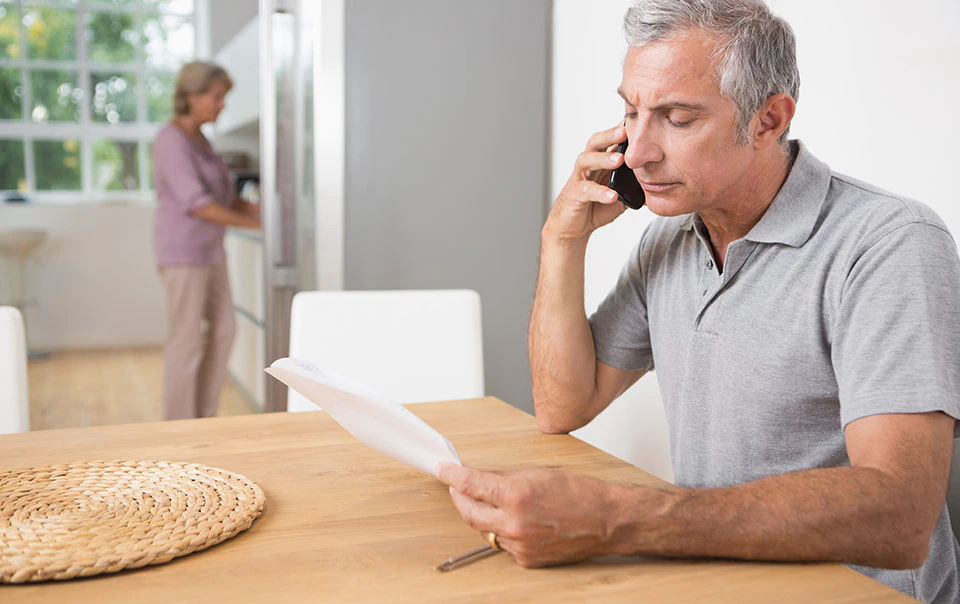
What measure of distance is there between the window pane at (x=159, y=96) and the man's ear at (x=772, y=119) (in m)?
5.96

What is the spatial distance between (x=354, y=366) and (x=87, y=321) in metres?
4.96

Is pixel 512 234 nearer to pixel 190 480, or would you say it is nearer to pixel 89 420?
pixel 190 480

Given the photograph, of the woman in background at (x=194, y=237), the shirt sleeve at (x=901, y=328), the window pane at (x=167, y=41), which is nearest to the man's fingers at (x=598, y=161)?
the shirt sleeve at (x=901, y=328)

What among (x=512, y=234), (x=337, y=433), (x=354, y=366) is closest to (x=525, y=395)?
(x=512, y=234)

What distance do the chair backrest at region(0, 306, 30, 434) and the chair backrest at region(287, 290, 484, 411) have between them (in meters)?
0.49

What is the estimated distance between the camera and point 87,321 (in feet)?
20.2

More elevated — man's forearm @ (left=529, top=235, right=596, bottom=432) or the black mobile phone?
the black mobile phone

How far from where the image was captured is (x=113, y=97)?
21.1 ft

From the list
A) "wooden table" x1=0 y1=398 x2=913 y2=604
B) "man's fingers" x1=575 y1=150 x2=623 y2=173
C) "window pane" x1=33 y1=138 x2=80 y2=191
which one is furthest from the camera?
"window pane" x1=33 y1=138 x2=80 y2=191

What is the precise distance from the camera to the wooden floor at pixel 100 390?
427 centimetres

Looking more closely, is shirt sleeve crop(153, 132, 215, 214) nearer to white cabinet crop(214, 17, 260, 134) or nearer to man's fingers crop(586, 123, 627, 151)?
white cabinet crop(214, 17, 260, 134)

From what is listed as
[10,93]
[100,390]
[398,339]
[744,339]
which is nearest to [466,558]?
[744,339]

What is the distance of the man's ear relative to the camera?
1.21m

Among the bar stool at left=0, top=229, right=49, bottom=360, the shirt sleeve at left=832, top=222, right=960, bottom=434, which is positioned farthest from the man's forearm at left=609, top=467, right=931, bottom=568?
the bar stool at left=0, top=229, right=49, bottom=360
